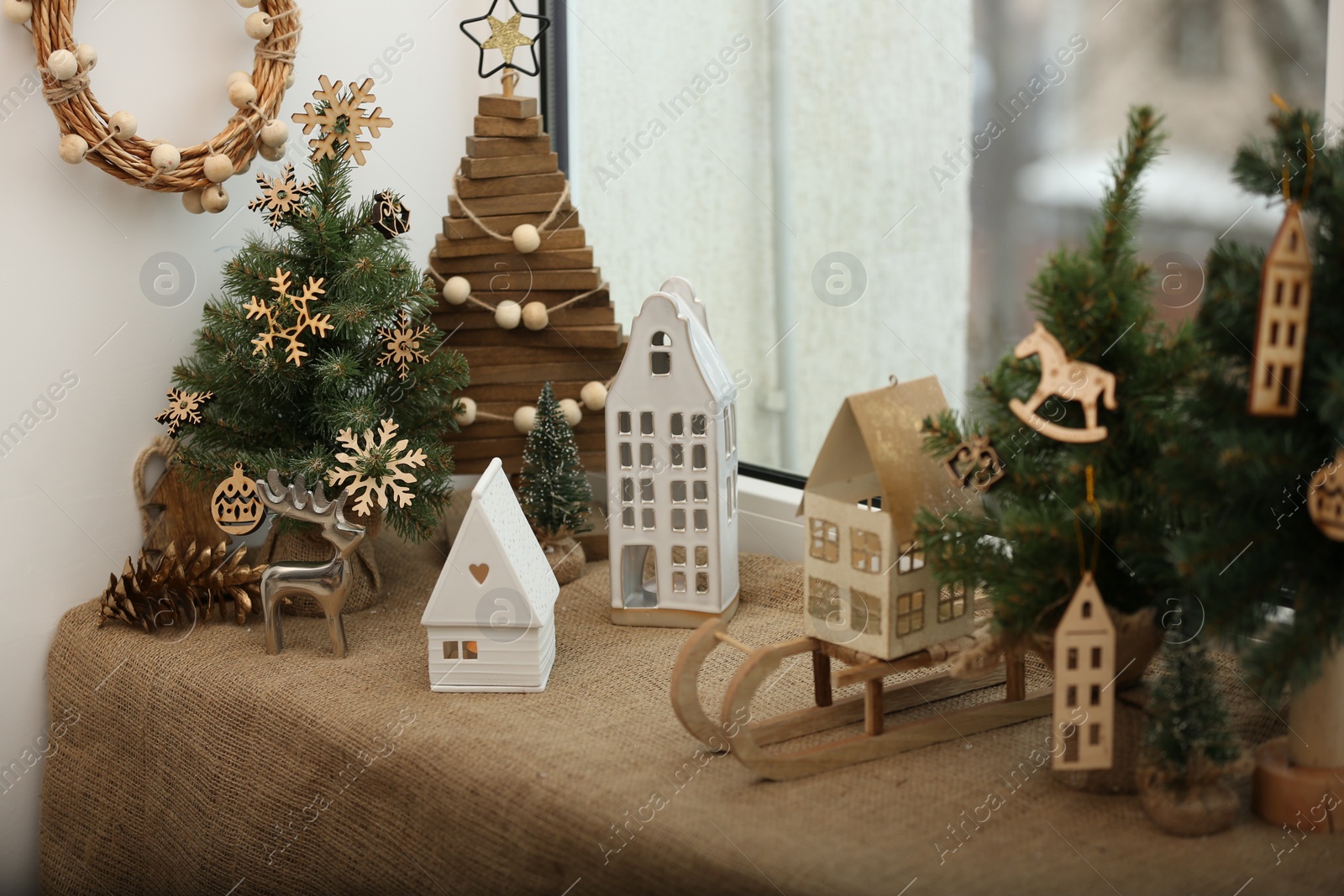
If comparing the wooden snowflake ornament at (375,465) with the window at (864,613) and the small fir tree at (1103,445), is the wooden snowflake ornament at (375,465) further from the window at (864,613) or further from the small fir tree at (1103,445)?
the small fir tree at (1103,445)

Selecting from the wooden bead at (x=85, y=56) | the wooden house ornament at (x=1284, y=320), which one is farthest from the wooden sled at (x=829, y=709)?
the wooden bead at (x=85, y=56)

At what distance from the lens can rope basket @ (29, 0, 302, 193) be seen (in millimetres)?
1303

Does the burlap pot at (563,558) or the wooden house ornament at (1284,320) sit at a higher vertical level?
the wooden house ornament at (1284,320)

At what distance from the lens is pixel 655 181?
213 cm

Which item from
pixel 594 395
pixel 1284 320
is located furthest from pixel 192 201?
pixel 1284 320

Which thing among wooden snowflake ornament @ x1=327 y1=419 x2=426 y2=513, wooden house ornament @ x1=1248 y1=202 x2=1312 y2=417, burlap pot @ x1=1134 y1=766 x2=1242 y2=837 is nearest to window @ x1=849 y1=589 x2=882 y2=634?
burlap pot @ x1=1134 y1=766 x2=1242 y2=837

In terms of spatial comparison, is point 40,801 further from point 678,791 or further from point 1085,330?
point 1085,330

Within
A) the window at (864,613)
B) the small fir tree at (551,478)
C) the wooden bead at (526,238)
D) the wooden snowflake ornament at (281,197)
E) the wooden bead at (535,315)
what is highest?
the wooden snowflake ornament at (281,197)

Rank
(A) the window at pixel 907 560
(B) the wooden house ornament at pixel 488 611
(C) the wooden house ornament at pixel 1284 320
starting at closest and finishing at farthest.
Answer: (C) the wooden house ornament at pixel 1284 320, (A) the window at pixel 907 560, (B) the wooden house ornament at pixel 488 611

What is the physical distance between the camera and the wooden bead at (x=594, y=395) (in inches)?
61.9

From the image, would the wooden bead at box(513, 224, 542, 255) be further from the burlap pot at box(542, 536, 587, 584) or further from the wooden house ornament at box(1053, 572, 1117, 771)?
the wooden house ornament at box(1053, 572, 1117, 771)

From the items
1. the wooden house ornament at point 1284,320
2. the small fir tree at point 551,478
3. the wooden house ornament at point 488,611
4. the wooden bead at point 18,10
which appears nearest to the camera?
the wooden house ornament at point 1284,320

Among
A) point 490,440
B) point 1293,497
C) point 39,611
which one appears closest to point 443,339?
point 490,440

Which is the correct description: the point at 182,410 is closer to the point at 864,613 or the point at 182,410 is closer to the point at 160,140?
the point at 160,140
